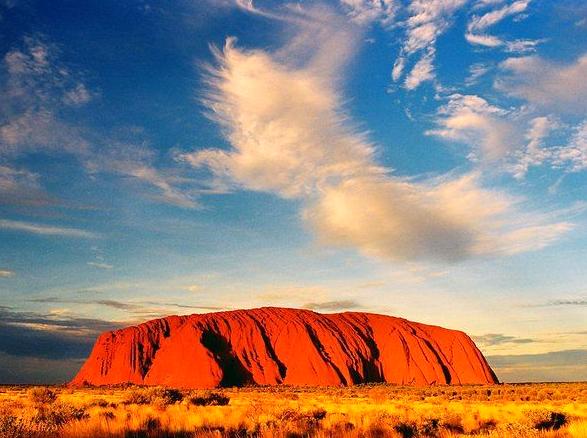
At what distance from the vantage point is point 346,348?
75312 mm

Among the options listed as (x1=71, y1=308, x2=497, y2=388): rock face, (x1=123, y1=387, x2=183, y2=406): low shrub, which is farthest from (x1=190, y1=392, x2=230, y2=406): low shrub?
(x1=71, y1=308, x2=497, y2=388): rock face

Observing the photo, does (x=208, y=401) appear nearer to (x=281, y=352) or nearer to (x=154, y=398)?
(x=154, y=398)

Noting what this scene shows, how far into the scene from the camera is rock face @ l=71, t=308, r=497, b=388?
69.7 m

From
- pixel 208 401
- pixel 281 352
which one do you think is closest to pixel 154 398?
pixel 208 401

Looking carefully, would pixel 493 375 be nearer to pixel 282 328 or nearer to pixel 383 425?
pixel 282 328

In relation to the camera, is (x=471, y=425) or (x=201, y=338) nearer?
(x=471, y=425)

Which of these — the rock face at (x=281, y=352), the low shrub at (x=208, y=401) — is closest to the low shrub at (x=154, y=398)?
the low shrub at (x=208, y=401)

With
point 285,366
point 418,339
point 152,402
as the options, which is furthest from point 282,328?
point 152,402

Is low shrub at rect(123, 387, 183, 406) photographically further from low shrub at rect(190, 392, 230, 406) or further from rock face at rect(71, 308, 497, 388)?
rock face at rect(71, 308, 497, 388)

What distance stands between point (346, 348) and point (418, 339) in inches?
477

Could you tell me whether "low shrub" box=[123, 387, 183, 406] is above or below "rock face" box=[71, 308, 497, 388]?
below

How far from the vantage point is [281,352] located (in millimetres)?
73938

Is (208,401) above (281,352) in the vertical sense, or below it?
below

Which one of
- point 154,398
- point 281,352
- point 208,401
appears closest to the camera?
point 154,398
